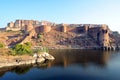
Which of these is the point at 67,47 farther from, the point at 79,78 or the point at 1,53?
the point at 79,78

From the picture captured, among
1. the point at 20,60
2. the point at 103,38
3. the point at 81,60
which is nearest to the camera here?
the point at 20,60

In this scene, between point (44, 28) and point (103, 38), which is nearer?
point (103, 38)

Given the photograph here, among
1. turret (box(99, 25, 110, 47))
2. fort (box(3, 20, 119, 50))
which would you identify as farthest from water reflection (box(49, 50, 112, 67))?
turret (box(99, 25, 110, 47))

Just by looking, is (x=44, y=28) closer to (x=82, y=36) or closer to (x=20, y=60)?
(x=82, y=36)

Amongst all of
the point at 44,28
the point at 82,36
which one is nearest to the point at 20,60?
the point at 82,36

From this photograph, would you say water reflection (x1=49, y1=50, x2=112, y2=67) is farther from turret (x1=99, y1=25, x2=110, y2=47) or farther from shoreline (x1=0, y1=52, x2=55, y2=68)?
turret (x1=99, y1=25, x2=110, y2=47)

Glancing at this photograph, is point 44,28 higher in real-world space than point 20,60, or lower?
higher

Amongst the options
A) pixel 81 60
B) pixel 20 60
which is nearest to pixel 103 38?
pixel 81 60

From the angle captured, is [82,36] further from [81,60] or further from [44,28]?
[81,60]

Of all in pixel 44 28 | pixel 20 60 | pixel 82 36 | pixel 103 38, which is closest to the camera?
pixel 20 60

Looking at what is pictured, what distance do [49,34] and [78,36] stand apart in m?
27.1

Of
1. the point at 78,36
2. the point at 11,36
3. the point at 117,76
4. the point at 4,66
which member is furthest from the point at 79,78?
the point at 11,36

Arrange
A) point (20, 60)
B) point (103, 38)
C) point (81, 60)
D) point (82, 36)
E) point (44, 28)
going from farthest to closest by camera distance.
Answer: point (44, 28) < point (82, 36) < point (103, 38) < point (81, 60) < point (20, 60)

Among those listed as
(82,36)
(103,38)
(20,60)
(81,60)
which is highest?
(82,36)
